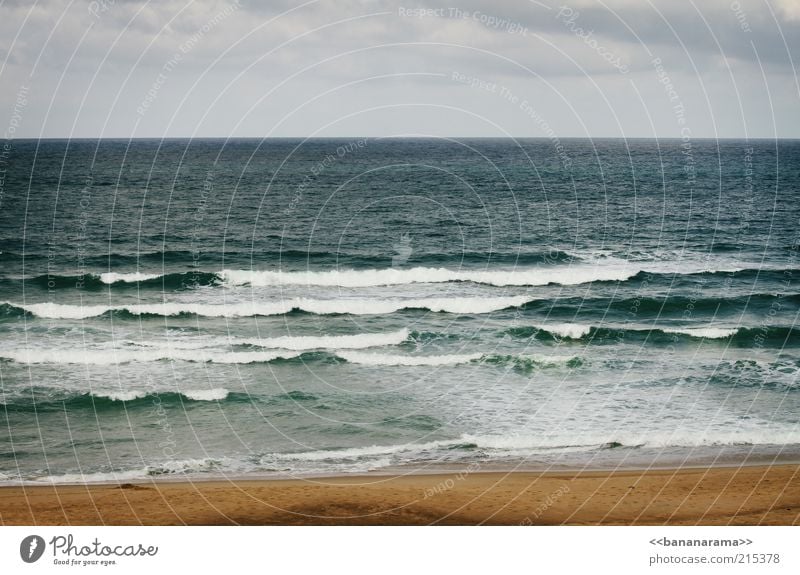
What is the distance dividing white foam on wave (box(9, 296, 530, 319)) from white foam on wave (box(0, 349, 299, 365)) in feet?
18.9

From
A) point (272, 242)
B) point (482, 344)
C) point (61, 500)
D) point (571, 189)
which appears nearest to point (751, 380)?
point (482, 344)

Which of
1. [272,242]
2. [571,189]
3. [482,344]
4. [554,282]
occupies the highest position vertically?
[571,189]

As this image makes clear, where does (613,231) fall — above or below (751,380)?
above

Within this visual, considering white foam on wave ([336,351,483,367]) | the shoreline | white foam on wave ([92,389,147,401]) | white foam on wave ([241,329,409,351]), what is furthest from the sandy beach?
white foam on wave ([241,329,409,351])

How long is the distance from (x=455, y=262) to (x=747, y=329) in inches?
758

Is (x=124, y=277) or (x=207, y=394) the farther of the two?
(x=124, y=277)

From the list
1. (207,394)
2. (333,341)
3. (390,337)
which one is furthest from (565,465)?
(333,341)

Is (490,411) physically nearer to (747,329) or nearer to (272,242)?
(747,329)

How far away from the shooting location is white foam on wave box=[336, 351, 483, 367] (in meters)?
30.1

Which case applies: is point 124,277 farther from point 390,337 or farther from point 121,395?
point 121,395

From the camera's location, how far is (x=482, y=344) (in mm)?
32688

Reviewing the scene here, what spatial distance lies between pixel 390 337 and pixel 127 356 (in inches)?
441

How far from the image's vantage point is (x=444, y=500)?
17.4 metres

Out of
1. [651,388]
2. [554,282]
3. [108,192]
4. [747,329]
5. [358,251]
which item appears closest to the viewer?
[651,388]
